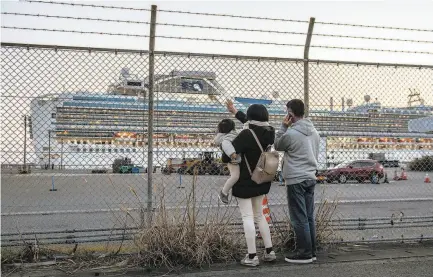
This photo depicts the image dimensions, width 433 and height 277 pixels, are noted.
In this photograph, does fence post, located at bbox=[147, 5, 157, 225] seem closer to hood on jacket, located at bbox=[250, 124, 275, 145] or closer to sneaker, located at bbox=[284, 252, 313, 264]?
hood on jacket, located at bbox=[250, 124, 275, 145]

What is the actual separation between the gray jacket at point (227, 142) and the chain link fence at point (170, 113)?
1.85ft

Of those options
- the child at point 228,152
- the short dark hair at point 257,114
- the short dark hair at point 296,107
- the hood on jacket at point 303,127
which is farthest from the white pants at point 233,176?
the short dark hair at point 296,107

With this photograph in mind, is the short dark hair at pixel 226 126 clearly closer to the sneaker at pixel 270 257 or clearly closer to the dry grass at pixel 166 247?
the dry grass at pixel 166 247

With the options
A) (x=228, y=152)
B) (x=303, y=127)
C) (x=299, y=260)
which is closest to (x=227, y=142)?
(x=228, y=152)

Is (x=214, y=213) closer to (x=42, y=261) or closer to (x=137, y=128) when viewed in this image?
(x=137, y=128)

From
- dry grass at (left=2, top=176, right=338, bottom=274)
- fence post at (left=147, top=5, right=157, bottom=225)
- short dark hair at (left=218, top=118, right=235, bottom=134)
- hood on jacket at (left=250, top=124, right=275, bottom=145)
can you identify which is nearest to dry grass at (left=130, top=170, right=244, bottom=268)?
dry grass at (left=2, top=176, right=338, bottom=274)

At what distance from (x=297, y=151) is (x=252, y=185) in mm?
690

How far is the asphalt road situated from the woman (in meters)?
0.50

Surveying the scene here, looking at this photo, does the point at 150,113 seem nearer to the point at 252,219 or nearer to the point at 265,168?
the point at 265,168

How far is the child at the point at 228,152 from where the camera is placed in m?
4.94

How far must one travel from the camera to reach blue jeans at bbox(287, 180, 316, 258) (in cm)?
515

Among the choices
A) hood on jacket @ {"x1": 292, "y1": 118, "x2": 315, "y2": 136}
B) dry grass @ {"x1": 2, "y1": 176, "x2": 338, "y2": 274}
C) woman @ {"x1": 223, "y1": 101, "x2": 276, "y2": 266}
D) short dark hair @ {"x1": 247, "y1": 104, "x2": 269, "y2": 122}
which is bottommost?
dry grass @ {"x1": 2, "y1": 176, "x2": 338, "y2": 274}

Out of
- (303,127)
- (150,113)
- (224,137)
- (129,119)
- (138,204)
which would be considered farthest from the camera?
(129,119)

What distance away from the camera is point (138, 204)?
19.1 ft
